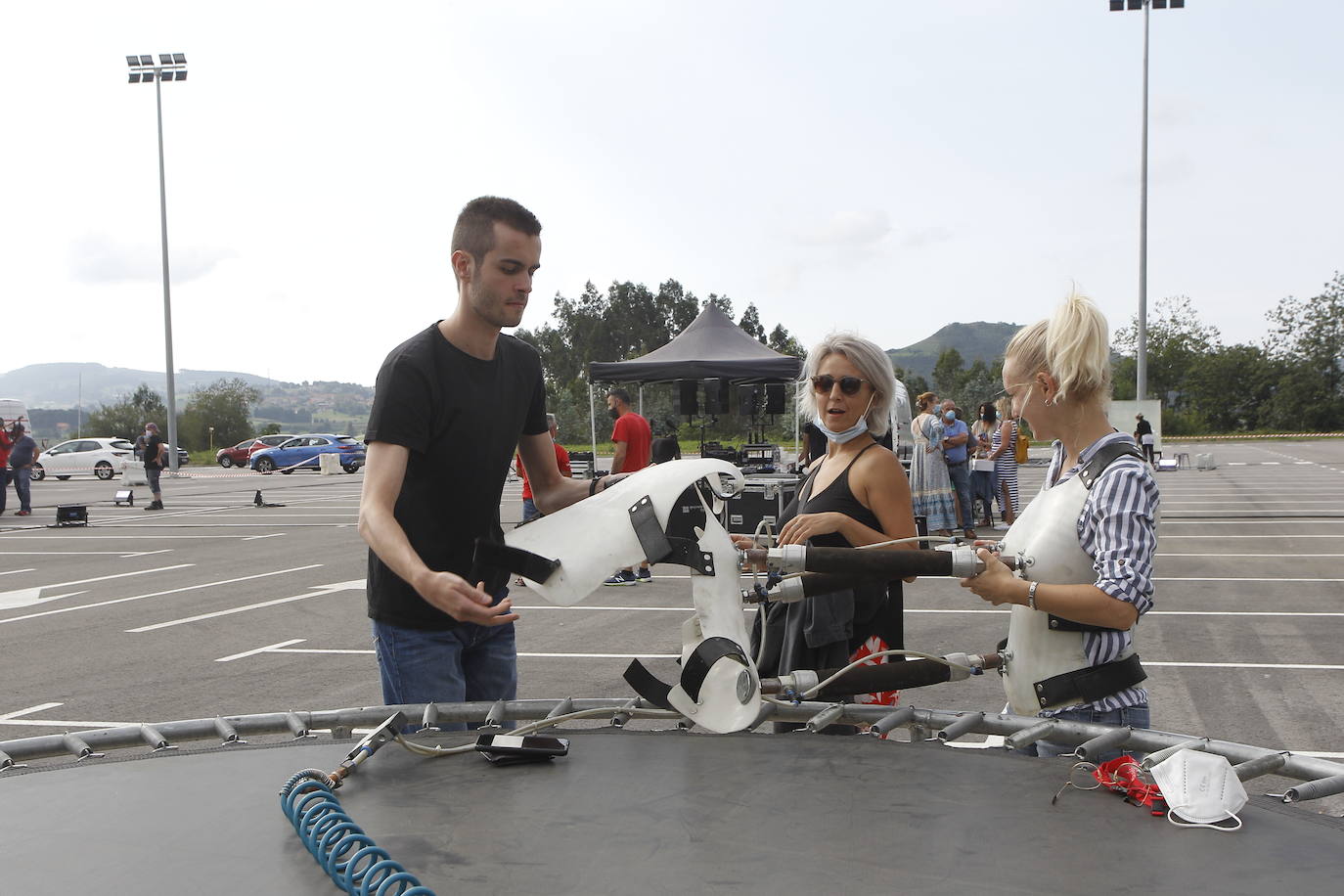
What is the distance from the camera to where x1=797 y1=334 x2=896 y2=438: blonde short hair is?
9.64 feet

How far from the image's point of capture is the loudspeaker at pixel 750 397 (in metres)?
16.1

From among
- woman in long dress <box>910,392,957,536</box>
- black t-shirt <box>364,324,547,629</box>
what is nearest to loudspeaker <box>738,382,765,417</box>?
woman in long dress <box>910,392,957,536</box>

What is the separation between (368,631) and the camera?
24.7ft

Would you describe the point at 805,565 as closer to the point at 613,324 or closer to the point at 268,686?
the point at 268,686

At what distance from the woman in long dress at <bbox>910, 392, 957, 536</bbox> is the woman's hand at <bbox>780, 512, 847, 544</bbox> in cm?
897

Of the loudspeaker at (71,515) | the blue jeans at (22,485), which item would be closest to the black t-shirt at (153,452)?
the blue jeans at (22,485)

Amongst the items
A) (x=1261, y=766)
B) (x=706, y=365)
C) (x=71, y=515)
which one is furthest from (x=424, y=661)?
(x=71, y=515)

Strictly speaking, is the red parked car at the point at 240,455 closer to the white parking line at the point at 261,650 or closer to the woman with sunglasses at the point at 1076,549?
the white parking line at the point at 261,650

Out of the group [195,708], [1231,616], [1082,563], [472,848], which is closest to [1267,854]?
[1082,563]

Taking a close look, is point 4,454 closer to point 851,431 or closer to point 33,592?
point 33,592

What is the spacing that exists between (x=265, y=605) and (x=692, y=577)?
26.5 ft

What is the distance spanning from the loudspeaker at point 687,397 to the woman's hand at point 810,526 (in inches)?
500

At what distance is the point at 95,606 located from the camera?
9.06 meters

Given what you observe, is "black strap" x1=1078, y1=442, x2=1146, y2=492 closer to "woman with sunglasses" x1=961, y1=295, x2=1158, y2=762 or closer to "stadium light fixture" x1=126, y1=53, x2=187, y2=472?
"woman with sunglasses" x1=961, y1=295, x2=1158, y2=762
